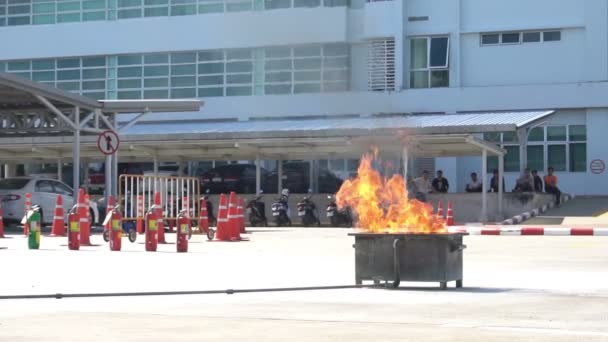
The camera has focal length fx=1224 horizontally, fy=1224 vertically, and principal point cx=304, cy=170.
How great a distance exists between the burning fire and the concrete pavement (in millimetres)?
784

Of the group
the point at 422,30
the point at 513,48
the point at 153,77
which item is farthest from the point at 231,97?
the point at 513,48

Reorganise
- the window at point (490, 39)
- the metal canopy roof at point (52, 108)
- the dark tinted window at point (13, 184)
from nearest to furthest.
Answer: the metal canopy roof at point (52, 108) → the dark tinted window at point (13, 184) → the window at point (490, 39)

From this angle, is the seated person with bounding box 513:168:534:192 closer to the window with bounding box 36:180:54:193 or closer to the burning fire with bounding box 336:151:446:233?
the window with bounding box 36:180:54:193

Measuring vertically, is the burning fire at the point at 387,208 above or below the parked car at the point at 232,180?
below

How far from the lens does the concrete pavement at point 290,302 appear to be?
412 inches

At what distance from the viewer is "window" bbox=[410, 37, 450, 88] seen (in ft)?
163

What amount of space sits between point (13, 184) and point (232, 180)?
12.3 m

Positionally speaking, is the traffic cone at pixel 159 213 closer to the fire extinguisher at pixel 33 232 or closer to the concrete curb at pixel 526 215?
the fire extinguisher at pixel 33 232

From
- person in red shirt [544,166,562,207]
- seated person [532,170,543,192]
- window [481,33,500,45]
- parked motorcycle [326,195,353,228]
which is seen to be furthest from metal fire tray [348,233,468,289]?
window [481,33,500,45]

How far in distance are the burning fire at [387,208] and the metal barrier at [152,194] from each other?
15075mm

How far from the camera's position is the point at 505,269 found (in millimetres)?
18516

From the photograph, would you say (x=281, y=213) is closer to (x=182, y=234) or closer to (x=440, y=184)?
(x=440, y=184)

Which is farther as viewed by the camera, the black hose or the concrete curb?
the concrete curb

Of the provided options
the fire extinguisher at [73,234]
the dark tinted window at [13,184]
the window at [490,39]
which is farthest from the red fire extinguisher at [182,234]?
the window at [490,39]
